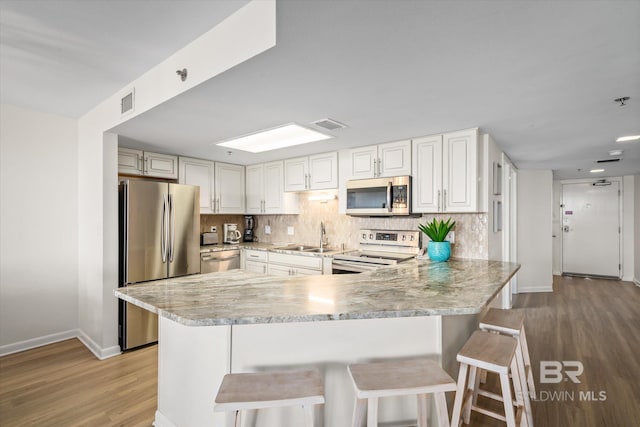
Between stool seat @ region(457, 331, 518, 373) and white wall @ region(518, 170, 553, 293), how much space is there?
15.3ft

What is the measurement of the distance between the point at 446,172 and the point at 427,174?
19cm

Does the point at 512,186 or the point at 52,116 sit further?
the point at 512,186

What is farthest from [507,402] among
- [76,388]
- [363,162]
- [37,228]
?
[37,228]

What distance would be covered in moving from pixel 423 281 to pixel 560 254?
6883mm

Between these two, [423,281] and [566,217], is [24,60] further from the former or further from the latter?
[566,217]

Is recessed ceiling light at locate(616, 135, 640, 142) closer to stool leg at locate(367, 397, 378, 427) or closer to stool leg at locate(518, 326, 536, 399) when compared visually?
stool leg at locate(518, 326, 536, 399)

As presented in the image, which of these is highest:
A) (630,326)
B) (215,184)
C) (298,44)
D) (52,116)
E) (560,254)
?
(52,116)

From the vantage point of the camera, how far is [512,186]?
5195 mm

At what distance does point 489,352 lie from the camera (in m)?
1.71

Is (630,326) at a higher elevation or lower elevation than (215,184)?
lower

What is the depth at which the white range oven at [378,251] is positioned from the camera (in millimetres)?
3414

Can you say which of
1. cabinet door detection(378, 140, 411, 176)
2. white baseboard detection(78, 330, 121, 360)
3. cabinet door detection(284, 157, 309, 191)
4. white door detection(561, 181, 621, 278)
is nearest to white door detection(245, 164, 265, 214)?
cabinet door detection(284, 157, 309, 191)

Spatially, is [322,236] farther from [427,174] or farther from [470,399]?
[470,399]

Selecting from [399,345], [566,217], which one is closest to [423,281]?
[399,345]
